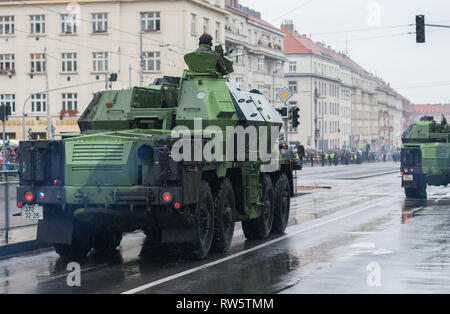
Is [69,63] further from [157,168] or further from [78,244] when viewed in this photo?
[157,168]

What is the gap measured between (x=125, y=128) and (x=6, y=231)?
341cm

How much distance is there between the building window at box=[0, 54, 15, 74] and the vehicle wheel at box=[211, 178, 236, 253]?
198 feet

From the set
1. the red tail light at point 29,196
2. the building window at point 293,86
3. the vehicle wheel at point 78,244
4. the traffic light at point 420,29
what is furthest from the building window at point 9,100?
the red tail light at point 29,196

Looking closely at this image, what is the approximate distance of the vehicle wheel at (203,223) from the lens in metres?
12.5

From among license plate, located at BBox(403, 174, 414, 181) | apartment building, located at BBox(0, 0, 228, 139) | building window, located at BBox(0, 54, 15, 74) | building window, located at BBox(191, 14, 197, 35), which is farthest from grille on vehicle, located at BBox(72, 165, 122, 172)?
building window, located at BBox(0, 54, 15, 74)

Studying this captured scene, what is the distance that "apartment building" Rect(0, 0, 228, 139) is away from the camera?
69.0 m

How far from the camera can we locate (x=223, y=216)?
13.7 metres

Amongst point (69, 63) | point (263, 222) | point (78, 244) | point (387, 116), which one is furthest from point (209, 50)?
point (387, 116)

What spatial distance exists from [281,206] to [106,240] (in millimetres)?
4133

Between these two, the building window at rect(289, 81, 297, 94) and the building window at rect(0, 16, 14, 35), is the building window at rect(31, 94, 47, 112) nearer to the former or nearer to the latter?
the building window at rect(0, 16, 14, 35)

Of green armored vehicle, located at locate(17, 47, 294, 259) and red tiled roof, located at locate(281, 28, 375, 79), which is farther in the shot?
red tiled roof, located at locate(281, 28, 375, 79)

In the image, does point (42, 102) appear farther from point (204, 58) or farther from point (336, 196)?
point (204, 58)

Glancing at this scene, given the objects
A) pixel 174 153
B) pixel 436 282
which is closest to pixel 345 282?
pixel 436 282

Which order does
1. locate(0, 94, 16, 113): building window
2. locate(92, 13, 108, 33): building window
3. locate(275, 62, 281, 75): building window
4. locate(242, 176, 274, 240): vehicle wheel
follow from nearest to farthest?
locate(242, 176, 274, 240): vehicle wheel
locate(92, 13, 108, 33): building window
locate(0, 94, 16, 113): building window
locate(275, 62, 281, 75): building window
